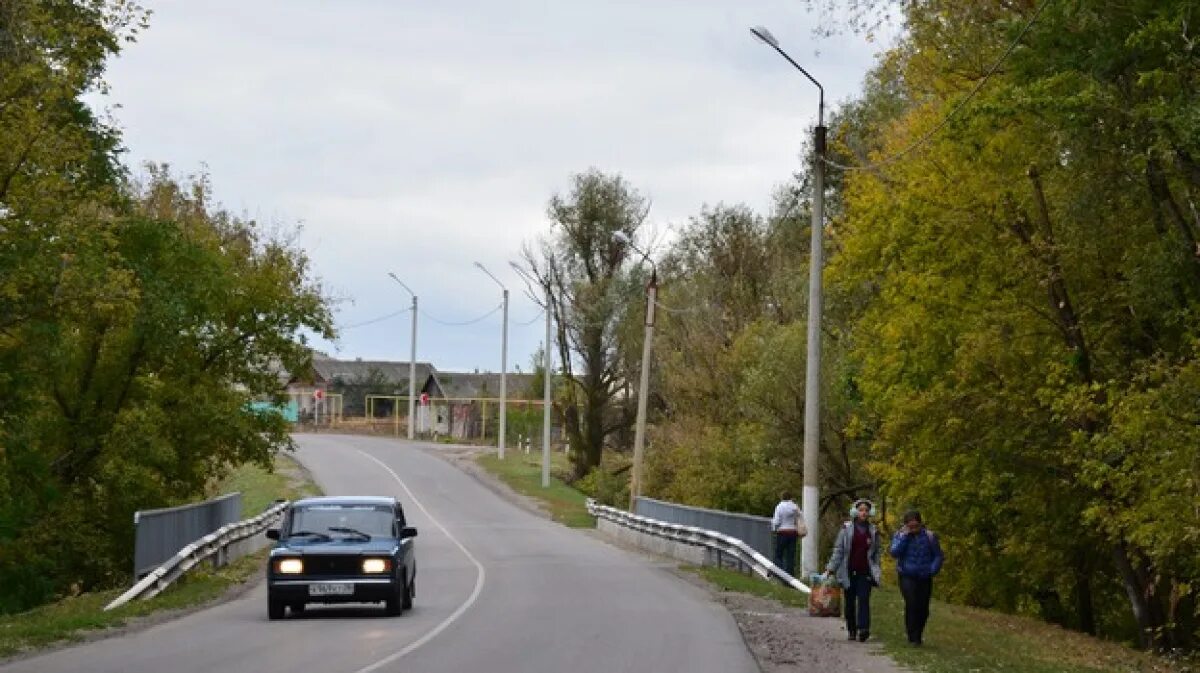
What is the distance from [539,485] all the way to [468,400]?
39109mm

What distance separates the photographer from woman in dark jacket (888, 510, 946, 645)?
61.6 ft

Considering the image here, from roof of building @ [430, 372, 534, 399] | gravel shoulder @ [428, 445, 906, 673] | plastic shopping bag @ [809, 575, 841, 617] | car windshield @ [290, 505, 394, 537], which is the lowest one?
gravel shoulder @ [428, 445, 906, 673]

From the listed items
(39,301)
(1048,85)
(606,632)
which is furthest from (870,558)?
(39,301)

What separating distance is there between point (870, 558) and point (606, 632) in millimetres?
3238

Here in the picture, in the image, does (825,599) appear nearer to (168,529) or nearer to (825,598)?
(825,598)

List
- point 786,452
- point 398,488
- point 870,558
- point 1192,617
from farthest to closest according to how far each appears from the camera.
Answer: point 398,488, point 786,452, point 1192,617, point 870,558

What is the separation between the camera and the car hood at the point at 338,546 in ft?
72.7

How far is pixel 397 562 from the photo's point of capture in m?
22.5

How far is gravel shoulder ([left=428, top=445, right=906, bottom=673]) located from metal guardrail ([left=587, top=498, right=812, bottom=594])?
0.95 metres

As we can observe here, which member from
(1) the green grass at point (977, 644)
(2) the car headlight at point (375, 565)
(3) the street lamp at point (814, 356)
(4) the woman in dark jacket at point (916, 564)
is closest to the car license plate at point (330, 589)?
(2) the car headlight at point (375, 565)

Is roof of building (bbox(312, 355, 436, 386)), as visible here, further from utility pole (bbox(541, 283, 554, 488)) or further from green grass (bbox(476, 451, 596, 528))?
utility pole (bbox(541, 283, 554, 488))

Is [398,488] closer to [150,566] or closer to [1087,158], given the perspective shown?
[150,566]

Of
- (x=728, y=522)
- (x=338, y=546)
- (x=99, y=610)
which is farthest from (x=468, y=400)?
(x=338, y=546)

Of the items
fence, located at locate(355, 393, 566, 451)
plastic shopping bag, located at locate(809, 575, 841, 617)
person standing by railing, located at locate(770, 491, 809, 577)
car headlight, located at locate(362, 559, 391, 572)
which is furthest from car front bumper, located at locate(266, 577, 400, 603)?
fence, located at locate(355, 393, 566, 451)
